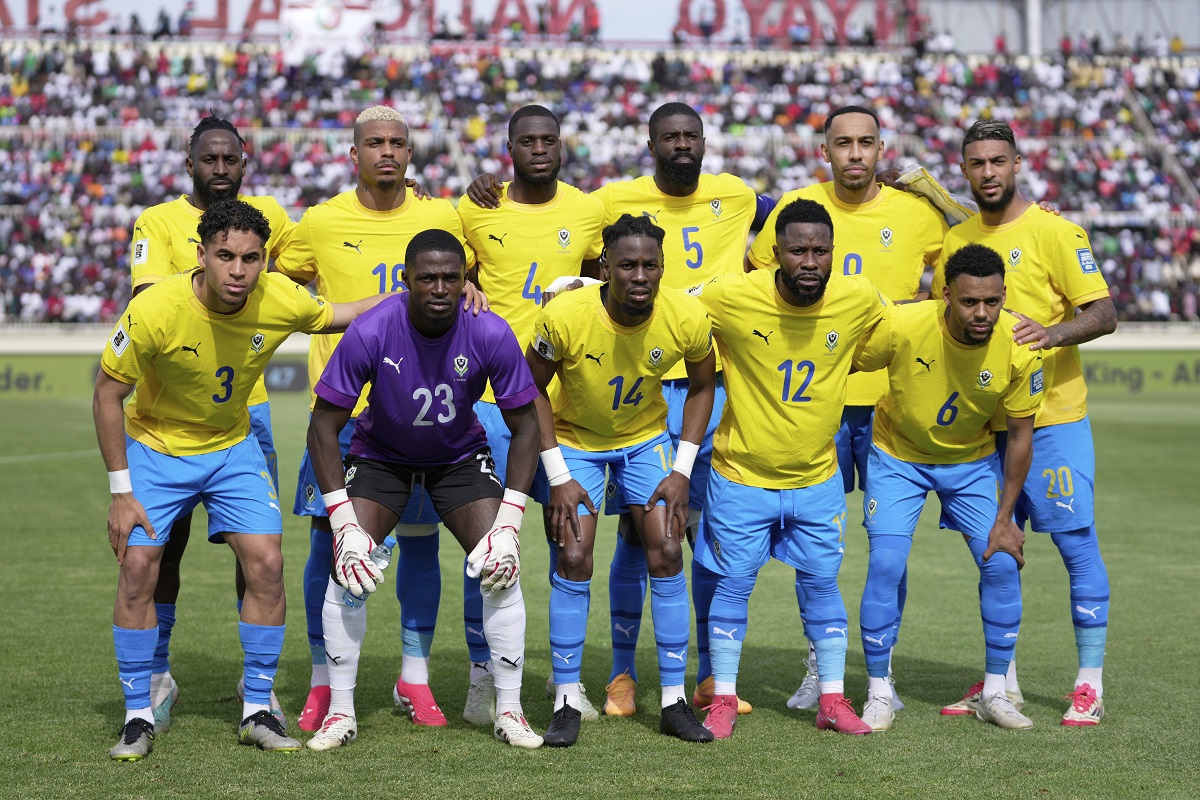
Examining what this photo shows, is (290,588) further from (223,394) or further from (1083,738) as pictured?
(1083,738)

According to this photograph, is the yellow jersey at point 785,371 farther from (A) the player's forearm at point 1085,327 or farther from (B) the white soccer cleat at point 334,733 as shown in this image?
(B) the white soccer cleat at point 334,733

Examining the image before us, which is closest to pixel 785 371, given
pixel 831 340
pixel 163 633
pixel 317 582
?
pixel 831 340

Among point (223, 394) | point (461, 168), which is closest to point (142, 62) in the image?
point (461, 168)

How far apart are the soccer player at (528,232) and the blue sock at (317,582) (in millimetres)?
732

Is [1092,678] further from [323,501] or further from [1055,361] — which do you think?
[323,501]

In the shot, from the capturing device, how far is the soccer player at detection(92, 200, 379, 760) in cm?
551

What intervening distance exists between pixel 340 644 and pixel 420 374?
48.3 inches

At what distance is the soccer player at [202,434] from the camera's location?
5512 mm

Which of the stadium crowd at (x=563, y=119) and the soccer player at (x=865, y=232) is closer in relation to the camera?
the soccer player at (x=865, y=232)

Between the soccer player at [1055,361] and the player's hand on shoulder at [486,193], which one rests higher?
A: the player's hand on shoulder at [486,193]

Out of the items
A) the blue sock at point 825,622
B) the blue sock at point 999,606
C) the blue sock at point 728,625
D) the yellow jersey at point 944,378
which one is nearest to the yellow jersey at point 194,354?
the blue sock at point 728,625

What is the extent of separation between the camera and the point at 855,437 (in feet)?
22.3

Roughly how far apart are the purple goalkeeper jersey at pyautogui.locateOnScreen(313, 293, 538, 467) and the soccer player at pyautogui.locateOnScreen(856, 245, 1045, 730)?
5.73ft

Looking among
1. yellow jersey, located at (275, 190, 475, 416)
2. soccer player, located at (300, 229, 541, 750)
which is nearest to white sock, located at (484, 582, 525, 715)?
soccer player, located at (300, 229, 541, 750)
